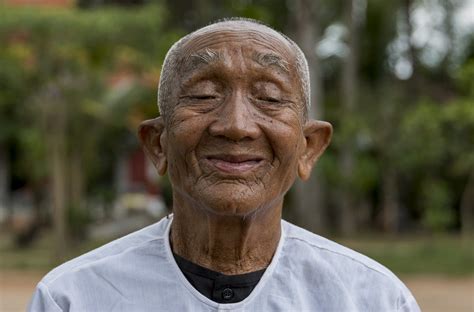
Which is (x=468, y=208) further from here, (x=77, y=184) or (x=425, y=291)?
(x=77, y=184)

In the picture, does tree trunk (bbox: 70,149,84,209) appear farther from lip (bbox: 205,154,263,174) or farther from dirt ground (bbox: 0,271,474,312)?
lip (bbox: 205,154,263,174)

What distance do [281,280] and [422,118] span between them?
16.0 meters

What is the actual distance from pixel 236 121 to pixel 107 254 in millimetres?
424

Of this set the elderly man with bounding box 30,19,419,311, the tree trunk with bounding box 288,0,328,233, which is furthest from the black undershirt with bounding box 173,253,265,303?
the tree trunk with bounding box 288,0,328,233

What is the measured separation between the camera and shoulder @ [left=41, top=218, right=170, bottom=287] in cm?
203

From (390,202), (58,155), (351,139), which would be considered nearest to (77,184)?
(58,155)

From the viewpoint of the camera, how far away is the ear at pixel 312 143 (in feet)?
7.07

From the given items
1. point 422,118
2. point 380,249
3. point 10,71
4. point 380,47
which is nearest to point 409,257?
point 380,249

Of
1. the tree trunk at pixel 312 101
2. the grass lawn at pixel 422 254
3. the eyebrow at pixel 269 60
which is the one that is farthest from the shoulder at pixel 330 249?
the tree trunk at pixel 312 101

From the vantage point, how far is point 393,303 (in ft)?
6.76

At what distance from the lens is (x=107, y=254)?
6.89 ft

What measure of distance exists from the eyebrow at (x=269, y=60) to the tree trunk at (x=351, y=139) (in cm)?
1847

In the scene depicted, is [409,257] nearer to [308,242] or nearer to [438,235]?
[438,235]

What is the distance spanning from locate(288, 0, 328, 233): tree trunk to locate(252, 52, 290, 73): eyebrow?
15.0 metres
